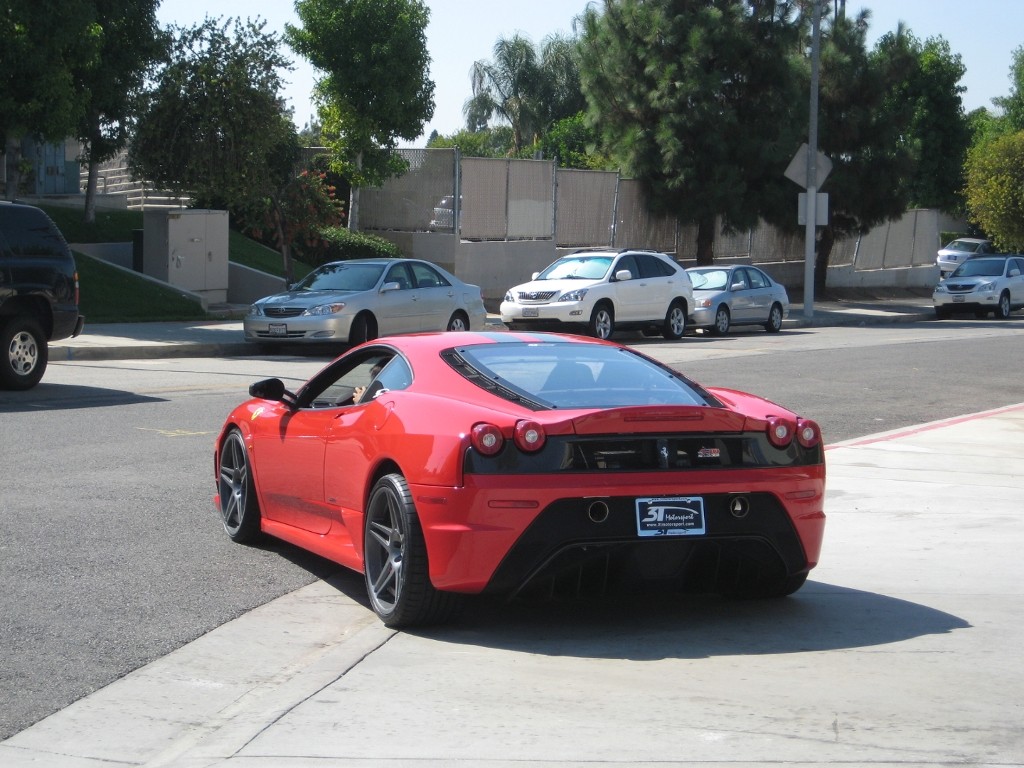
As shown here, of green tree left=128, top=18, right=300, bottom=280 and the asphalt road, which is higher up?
green tree left=128, top=18, right=300, bottom=280

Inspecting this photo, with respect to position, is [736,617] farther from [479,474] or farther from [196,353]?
[196,353]

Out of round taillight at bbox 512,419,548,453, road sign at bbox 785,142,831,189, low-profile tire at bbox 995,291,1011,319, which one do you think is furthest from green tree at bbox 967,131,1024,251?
round taillight at bbox 512,419,548,453

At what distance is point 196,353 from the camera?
21344mm

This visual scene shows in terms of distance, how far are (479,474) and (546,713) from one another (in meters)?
1.18

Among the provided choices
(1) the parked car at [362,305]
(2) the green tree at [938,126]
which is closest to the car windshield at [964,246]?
(2) the green tree at [938,126]

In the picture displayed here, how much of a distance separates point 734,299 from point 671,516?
24.3m

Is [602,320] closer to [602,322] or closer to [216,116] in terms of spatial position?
[602,322]

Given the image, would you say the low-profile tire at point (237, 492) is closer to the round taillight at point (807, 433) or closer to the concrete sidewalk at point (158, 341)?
the round taillight at point (807, 433)

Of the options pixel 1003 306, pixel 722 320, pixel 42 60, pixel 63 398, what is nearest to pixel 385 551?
pixel 63 398

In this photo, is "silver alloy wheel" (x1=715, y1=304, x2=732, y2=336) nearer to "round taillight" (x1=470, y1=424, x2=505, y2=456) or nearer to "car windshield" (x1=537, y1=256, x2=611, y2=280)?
"car windshield" (x1=537, y1=256, x2=611, y2=280)

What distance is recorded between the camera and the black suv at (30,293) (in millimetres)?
15070

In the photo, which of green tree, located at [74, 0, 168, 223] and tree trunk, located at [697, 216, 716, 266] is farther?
tree trunk, located at [697, 216, 716, 266]

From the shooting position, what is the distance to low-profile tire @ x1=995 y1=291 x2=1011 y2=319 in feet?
126

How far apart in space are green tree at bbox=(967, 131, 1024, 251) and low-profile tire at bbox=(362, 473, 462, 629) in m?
50.5
